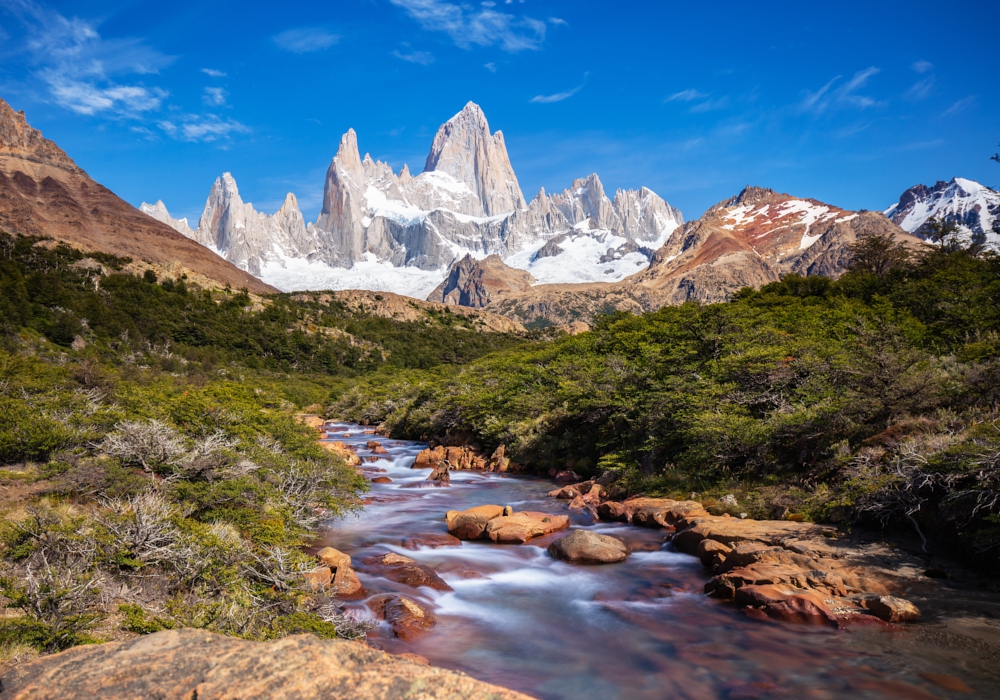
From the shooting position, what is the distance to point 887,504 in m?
10.8

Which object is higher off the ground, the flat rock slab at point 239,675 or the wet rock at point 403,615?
the flat rock slab at point 239,675

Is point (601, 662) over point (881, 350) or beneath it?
beneath

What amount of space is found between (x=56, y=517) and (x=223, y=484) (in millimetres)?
2929

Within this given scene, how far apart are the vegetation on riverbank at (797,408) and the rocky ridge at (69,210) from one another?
108 metres

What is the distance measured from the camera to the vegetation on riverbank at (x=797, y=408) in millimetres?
10680

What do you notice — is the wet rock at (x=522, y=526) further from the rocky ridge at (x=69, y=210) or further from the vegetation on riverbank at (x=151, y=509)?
the rocky ridge at (x=69, y=210)

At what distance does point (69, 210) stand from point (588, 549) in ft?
541

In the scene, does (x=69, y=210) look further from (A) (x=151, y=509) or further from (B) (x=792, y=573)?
(B) (x=792, y=573)

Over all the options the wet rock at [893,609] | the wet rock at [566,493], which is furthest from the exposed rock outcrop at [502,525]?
the wet rock at [893,609]

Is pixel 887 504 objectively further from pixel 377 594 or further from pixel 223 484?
pixel 223 484

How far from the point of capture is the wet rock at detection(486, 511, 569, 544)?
45.9 feet

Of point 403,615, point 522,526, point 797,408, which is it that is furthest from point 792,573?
point 797,408

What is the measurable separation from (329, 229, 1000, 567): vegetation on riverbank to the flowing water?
323 centimetres

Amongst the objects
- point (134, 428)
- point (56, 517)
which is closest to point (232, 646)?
point (56, 517)
